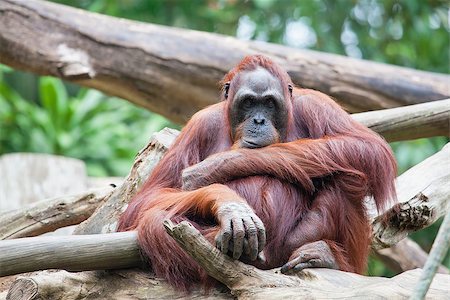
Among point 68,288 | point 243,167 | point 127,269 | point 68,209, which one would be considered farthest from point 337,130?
point 68,209

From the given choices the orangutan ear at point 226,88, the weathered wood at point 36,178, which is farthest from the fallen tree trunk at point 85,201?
the weathered wood at point 36,178

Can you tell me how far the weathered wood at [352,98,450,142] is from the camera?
435 centimetres

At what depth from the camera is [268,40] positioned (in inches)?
376

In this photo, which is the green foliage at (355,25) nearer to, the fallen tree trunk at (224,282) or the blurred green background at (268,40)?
the blurred green background at (268,40)

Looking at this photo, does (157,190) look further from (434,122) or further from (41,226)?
(434,122)

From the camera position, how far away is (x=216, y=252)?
2730mm

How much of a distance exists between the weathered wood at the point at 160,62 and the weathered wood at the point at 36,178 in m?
1.14

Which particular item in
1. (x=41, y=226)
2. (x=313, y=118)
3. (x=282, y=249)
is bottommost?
(x=41, y=226)

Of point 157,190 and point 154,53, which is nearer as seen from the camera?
point 157,190

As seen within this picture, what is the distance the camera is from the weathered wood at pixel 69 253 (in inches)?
104

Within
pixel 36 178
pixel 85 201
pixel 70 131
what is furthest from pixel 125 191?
pixel 70 131

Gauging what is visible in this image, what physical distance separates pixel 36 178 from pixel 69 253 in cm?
446

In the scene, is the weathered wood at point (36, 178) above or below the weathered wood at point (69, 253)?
below

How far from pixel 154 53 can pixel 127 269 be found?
309 cm
